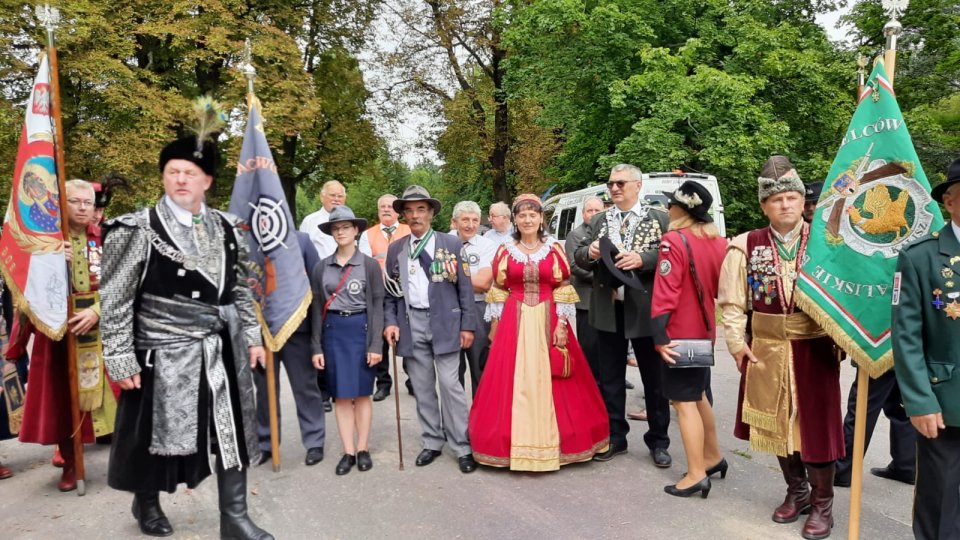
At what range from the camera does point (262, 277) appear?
456cm

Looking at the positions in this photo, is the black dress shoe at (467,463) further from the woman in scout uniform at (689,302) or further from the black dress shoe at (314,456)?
the woman in scout uniform at (689,302)

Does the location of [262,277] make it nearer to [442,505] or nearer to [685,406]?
[442,505]

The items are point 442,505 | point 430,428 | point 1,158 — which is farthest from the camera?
point 1,158

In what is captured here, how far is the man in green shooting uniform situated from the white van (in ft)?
22.7

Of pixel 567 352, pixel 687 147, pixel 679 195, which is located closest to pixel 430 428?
pixel 567 352

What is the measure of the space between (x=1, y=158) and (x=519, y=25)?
1303 cm

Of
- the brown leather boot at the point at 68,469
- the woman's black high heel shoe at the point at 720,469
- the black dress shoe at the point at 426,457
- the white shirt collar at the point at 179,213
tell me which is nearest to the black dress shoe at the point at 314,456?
the black dress shoe at the point at 426,457

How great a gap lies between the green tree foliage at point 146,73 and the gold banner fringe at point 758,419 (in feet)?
43.5

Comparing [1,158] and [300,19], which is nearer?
[1,158]

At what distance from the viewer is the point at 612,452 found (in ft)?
16.3

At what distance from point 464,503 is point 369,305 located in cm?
159

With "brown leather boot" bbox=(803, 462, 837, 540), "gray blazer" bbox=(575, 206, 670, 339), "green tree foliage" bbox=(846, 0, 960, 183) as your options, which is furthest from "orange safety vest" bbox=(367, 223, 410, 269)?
"green tree foliage" bbox=(846, 0, 960, 183)

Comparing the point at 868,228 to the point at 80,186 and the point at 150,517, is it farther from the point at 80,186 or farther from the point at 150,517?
the point at 80,186

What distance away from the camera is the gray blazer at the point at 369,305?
4824 millimetres
